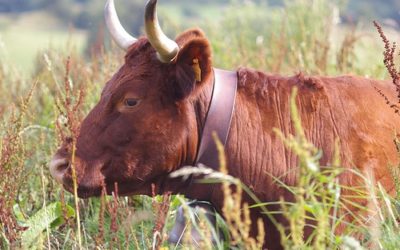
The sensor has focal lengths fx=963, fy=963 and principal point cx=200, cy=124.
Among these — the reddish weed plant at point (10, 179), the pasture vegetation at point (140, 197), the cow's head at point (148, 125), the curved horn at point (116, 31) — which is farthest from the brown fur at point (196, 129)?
the reddish weed plant at point (10, 179)

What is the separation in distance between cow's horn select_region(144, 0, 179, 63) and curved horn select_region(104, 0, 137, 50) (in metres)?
0.47

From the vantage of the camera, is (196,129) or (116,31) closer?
(196,129)

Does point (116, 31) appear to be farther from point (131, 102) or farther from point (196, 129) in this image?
point (196, 129)

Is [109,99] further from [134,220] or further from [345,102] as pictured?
[345,102]

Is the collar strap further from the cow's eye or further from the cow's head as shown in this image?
the cow's eye

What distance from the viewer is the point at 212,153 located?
4.81m

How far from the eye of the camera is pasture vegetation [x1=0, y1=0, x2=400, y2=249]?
347 cm

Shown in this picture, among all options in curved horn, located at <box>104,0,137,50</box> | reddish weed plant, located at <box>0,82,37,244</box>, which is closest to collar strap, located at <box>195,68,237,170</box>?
curved horn, located at <box>104,0,137,50</box>

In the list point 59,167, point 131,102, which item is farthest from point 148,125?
point 59,167

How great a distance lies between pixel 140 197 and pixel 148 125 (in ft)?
4.70

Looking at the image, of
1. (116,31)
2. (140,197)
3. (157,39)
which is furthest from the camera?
(140,197)

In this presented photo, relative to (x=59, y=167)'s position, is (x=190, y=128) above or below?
above

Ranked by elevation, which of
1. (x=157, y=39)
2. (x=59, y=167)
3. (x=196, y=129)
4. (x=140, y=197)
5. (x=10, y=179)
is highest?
(x=157, y=39)

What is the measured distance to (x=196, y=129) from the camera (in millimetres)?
4875
